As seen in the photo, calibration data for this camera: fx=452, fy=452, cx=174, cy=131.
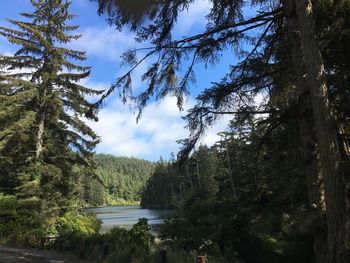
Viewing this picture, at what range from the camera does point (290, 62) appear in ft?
30.3

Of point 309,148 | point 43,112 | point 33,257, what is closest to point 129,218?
point 43,112

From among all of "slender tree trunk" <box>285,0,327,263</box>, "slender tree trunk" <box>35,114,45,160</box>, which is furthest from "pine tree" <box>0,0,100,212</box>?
"slender tree trunk" <box>285,0,327,263</box>

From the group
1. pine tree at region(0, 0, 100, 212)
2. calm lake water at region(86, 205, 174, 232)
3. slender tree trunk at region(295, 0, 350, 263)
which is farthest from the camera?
calm lake water at region(86, 205, 174, 232)

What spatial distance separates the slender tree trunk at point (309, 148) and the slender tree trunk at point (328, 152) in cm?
49

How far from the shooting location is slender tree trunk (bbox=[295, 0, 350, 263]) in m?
7.12

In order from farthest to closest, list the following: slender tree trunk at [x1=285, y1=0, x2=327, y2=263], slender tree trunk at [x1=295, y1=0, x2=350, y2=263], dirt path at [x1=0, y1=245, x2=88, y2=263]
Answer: dirt path at [x1=0, y1=245, x2=88, y2=263] → slender tree trunk at [x1=285, y1=0, x2=327, y2=263] → slender tree trunk at [x1=295, y1=0, x2=350, y2=263]

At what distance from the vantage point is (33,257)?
47.8ft

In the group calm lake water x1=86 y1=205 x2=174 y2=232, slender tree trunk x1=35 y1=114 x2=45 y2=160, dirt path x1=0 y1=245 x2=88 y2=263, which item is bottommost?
dirt path x1=0 y1=245 x2=88 y2=263

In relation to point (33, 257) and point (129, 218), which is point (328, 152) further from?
point (129, 218)

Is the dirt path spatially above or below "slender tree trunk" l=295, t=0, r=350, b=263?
below

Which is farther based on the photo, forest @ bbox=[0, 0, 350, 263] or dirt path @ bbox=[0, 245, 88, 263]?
dirt path @ bbox=[0, 245, 88, 263]

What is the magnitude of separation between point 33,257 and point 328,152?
424 inches

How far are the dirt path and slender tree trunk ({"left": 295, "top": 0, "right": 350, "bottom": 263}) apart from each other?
27.1ft

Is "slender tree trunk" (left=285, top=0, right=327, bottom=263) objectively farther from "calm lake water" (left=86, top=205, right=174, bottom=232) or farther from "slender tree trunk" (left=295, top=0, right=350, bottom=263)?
"calm lake water" (left=86, top=205, right=174, bottom=232)
